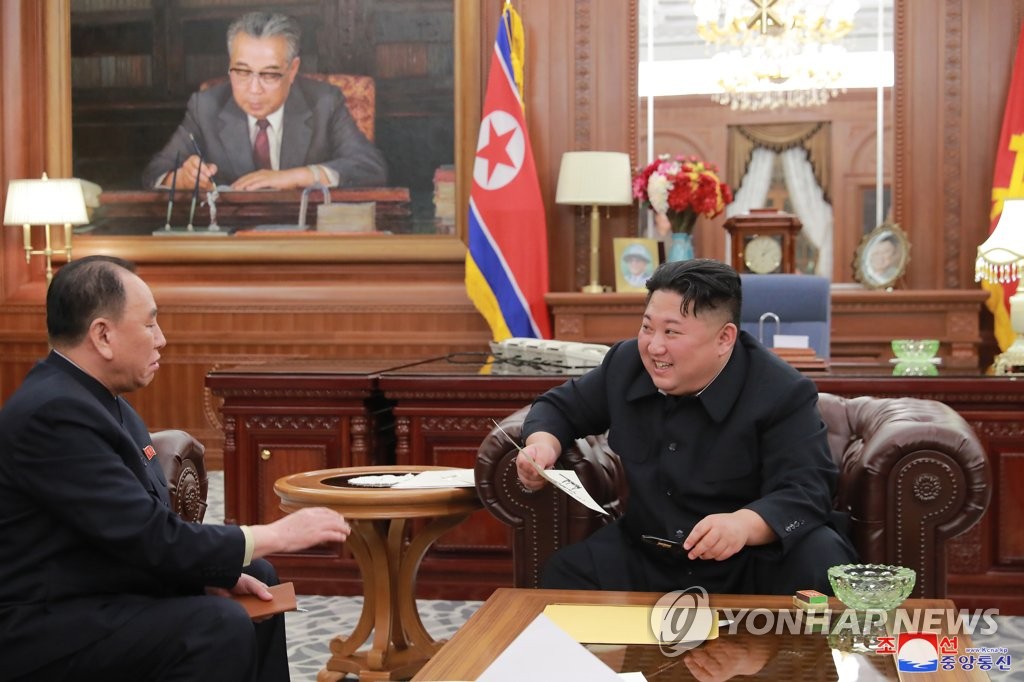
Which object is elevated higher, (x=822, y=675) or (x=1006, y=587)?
(x=822, y=675)

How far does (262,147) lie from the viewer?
7770 millimetres

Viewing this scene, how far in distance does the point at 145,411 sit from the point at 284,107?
88.9 inches

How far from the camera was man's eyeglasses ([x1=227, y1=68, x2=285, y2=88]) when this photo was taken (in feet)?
25.4

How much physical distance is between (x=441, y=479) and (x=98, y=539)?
136 cm

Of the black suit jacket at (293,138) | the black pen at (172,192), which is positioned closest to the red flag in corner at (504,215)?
the black suit jacket at (293,138)

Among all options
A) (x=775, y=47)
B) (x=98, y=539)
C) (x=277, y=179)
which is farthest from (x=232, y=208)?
(x=98, y=539)

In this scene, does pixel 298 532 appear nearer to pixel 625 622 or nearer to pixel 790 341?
pixel 625 622

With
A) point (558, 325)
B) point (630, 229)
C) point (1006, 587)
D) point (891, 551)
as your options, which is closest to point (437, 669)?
point (891, 551)

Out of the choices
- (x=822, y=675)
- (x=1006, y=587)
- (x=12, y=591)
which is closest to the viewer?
(x=822, y=675)

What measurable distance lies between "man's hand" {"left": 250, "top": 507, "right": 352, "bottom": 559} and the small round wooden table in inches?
29.7

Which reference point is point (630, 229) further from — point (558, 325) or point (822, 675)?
point (822, 675)

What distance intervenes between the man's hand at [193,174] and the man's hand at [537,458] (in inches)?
213

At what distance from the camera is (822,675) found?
1.97 meters

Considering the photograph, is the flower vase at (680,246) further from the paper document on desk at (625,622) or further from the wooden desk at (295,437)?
the paper document on desk at (625,622)
